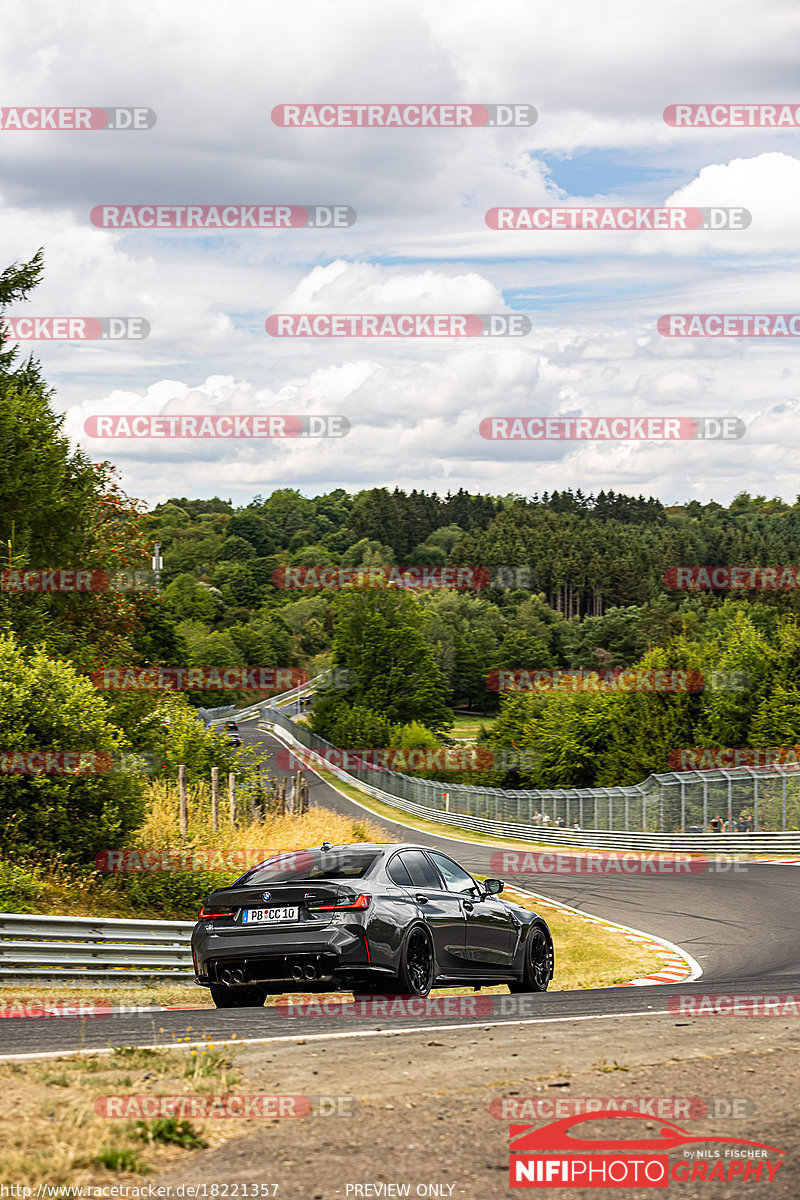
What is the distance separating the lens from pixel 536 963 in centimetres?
1269

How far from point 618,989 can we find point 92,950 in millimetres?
5334

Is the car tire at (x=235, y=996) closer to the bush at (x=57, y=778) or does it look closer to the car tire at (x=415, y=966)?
the car tire at (x=415, y=966)

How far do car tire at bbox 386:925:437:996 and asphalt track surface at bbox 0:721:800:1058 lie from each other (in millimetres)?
499

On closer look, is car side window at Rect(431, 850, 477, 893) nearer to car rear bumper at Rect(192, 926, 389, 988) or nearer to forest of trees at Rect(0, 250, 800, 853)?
car rear bumper at Rect(192, 926, 389, 988)

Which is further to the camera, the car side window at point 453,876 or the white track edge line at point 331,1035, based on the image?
the car side window at point 453,876

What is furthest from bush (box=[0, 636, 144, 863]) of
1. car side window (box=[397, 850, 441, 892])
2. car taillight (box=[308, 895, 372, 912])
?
car taillight (box=[308, 895, 372, 912])

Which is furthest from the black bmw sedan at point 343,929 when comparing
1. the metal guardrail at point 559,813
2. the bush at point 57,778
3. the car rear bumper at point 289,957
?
the metal guardrail at point 559,813

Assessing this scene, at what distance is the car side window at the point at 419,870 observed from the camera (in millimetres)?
11039

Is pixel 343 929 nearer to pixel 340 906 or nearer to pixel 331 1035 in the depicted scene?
pixel 340 906

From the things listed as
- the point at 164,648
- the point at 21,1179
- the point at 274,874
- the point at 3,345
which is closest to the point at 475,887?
the point at 274,874

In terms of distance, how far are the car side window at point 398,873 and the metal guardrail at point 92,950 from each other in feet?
10.6

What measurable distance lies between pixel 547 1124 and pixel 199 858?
42.6ft

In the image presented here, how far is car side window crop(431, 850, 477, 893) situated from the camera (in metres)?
11.6

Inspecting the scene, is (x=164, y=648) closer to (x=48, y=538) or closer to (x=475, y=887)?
(x=48, y=538)
